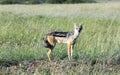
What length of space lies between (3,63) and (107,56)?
2.03 metres

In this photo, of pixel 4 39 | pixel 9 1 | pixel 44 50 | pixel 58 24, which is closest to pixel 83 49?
pixel 44 50

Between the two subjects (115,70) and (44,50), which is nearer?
(115,70)

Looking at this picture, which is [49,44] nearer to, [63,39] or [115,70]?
[63,39]

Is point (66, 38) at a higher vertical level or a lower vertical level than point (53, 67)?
higher

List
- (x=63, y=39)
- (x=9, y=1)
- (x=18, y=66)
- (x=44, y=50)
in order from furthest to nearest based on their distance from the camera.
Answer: (x=9, y=1)
(x=44, y=50)
(x=63, y=39)
(x=18, y=66)

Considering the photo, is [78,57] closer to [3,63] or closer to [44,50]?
[44,50]

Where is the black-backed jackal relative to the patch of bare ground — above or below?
above

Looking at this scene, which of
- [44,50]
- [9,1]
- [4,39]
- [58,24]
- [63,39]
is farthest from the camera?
[9,1]

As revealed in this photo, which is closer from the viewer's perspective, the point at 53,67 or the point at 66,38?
the point at 53,67

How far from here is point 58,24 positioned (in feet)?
48.9

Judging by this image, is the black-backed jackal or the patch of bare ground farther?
the black-backed jackal

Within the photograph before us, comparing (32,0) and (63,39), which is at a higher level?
(63,39)

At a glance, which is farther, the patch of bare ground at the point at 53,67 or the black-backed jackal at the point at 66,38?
the black-backed jackal at the point at 66,38

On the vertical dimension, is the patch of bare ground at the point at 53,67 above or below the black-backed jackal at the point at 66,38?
below
